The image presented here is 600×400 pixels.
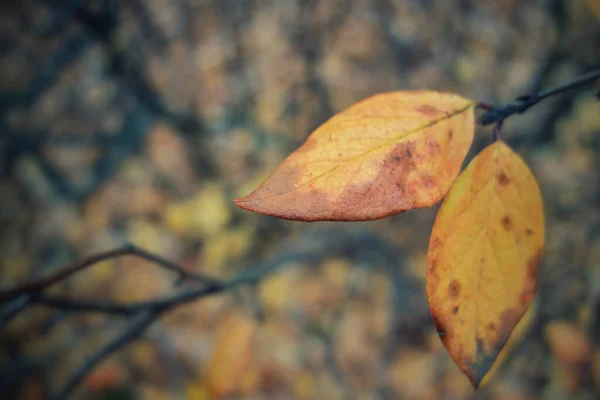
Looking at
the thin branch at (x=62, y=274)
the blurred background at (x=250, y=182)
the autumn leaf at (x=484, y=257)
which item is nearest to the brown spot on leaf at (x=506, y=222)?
the autumn leaf at (x=484, y=257)

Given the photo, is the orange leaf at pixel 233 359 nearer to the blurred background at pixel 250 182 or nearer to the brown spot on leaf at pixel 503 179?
the blurred background at pixel 250 182

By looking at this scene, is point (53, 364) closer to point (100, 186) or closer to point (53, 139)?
point (100, 186)

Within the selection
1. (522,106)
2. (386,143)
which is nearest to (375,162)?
(386,143)

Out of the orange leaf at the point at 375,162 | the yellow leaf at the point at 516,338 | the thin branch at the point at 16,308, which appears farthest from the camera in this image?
the yellow leaf at the point at 516,338

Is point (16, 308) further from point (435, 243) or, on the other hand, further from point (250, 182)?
point (250, 182)

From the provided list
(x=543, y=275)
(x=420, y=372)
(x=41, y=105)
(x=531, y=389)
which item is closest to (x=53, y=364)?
(x=41, y=105)

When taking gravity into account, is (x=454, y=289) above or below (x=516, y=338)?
above

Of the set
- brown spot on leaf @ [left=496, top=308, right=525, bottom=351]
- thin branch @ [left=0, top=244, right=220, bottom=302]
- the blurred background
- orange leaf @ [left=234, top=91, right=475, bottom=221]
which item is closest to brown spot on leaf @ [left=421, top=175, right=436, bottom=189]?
orange leaf @ [left=234, top=91, right=475, bottom=221]
